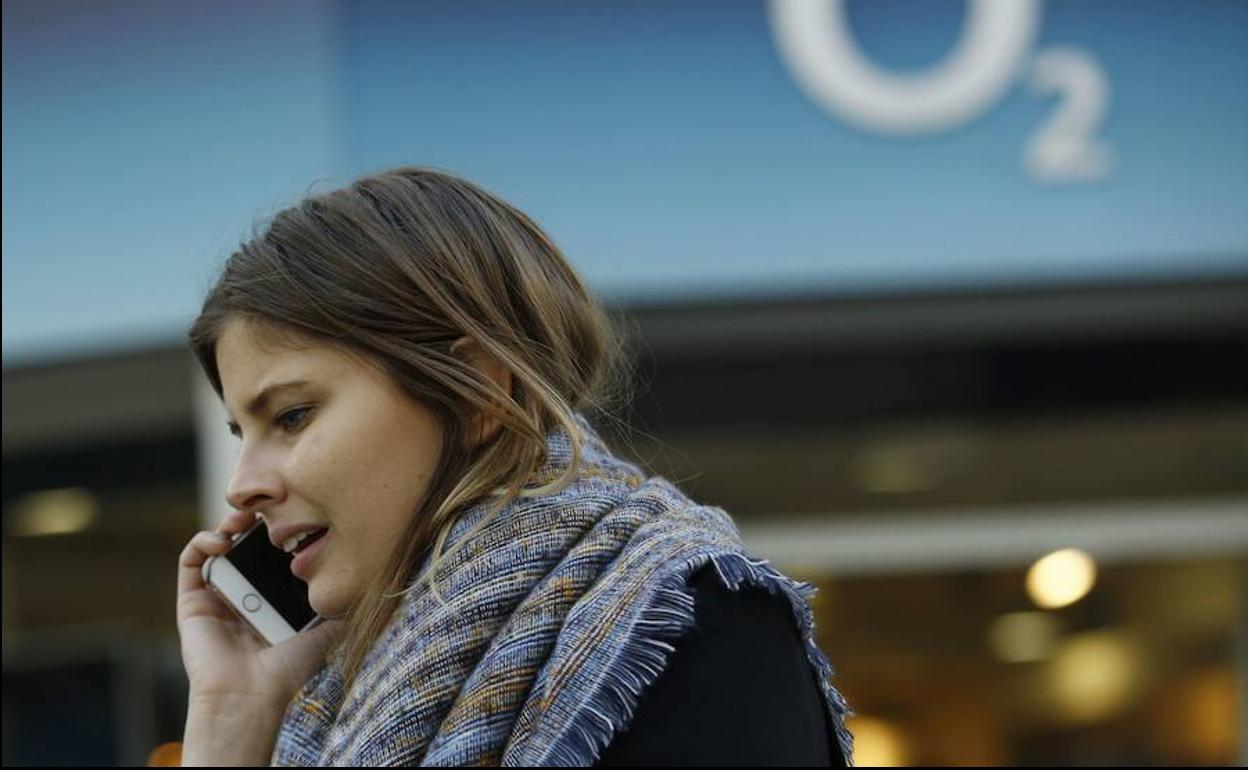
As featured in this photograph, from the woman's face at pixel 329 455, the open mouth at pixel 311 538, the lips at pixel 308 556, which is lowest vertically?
the lips at pixel 308 556

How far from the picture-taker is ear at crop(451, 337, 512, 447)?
1864 mm

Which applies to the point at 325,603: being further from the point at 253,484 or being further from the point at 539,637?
the point at 539,637

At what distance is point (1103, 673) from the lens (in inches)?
274

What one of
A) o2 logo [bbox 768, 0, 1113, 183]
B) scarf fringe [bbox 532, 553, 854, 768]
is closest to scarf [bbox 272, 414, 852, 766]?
scarf fringe [bbox 532, 553, 854, 768]

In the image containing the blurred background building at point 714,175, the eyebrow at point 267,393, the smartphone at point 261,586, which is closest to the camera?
the eyebrow at point 267,393

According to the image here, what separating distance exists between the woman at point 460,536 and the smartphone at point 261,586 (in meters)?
0.05

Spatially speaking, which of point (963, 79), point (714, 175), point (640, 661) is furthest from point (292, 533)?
point (963, 79)

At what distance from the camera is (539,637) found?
167cm

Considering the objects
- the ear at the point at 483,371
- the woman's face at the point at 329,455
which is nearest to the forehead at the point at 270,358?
the woman's face at the point at 329,455

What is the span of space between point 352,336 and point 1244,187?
4.83 m

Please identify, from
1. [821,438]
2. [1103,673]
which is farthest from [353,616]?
[1103,673]

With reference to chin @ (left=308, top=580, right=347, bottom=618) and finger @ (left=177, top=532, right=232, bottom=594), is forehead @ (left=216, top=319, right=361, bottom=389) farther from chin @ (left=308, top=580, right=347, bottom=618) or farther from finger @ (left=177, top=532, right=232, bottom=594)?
finger @ (left=177, top=532, right=232, bottom=594)

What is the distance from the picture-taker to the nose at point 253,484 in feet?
6.08

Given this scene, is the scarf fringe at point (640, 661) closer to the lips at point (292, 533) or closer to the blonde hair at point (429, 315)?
the blonde hair at point (429, 315)
